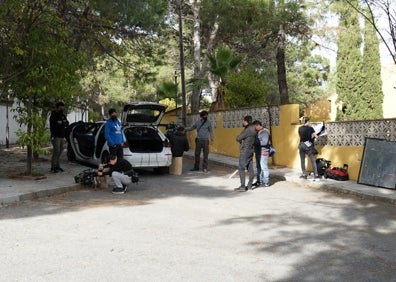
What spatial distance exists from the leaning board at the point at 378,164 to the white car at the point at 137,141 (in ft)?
17.3

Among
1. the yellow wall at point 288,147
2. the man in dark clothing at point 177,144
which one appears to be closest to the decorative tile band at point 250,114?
the yellow wall at point 288,147

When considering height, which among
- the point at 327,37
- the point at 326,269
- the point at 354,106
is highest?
the point at 327,37

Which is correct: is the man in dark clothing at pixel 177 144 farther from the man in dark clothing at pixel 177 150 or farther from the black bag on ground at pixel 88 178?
the black bag on ground at pixel 88 178

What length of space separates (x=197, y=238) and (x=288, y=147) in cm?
994

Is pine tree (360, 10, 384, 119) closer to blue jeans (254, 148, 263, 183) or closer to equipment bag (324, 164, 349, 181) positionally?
equipment bag (324, 164, 349, 181)

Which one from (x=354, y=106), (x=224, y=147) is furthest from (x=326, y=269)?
(x=354, y=106)

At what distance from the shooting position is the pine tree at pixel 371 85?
2927cm

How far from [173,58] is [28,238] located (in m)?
36.7

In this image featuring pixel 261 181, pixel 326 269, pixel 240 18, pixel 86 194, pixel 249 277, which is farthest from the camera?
pixel 240 18

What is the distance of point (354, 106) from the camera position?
29.7 meters

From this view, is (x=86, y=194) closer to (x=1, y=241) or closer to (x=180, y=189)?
(x=180, y=189)

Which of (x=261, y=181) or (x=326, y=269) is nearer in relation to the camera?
(x=326, y=269)

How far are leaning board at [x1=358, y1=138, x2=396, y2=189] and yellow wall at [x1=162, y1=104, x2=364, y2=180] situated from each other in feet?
1.88

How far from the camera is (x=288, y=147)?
1603cm
